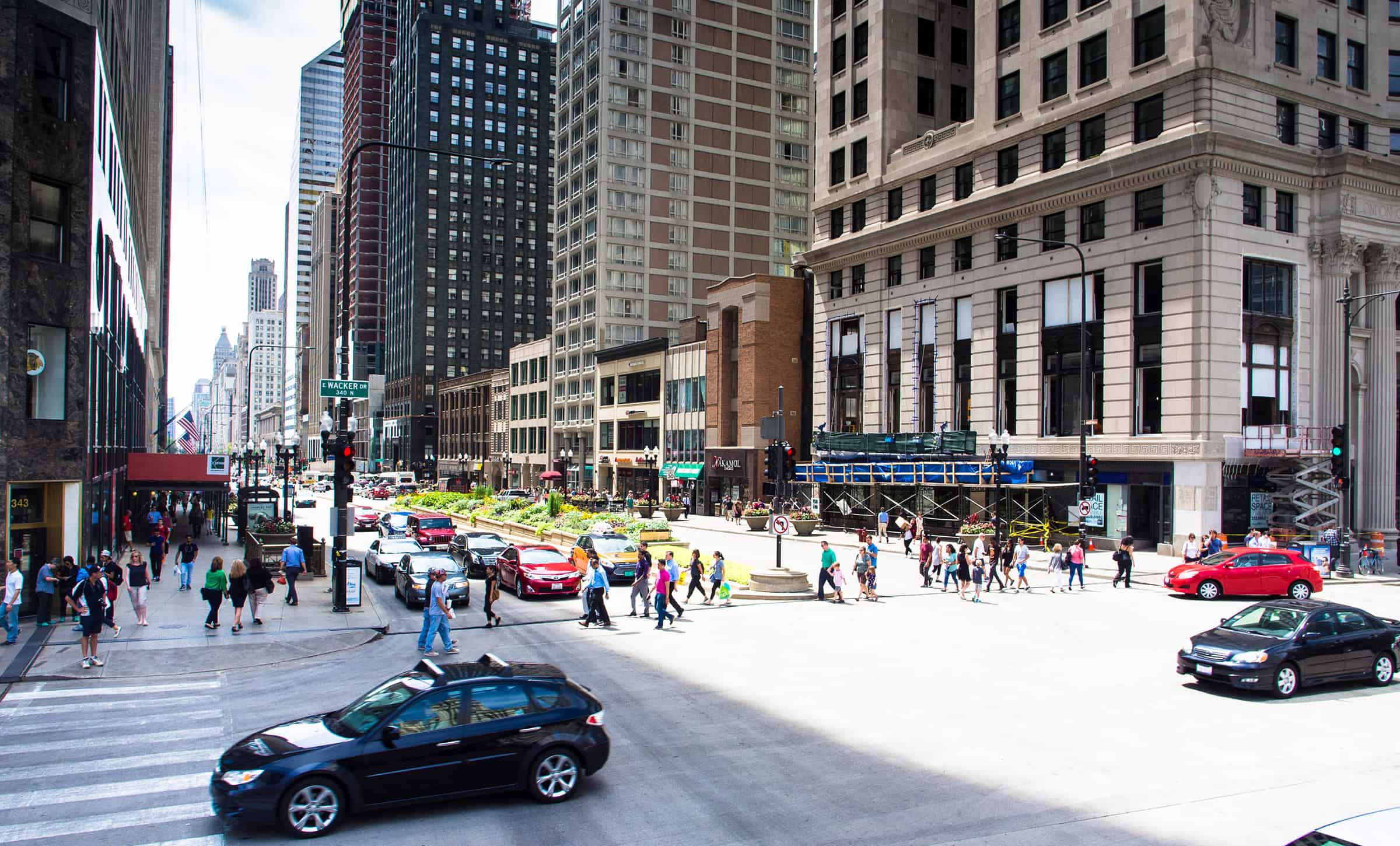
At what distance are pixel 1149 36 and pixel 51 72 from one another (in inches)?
1558

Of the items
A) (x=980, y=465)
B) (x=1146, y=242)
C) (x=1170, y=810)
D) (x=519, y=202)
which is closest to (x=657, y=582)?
(x=1170, y=810)

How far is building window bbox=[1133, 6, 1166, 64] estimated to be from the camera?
38.7 metres

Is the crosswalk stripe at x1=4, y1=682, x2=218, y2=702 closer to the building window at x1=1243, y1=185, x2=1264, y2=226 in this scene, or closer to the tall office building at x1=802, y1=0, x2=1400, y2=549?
the tall office building at x1=802, y1=0, x2=1400, y2=549

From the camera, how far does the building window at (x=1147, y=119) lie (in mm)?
38656

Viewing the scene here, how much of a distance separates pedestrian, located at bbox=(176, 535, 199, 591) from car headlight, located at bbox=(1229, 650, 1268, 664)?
25657 mm

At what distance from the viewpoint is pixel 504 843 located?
888 centimetres

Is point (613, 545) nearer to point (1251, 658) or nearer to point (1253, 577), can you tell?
point (1253, 577)

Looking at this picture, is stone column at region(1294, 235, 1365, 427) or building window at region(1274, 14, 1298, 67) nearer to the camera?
stone column at region(1294, 235, 1365, 427)

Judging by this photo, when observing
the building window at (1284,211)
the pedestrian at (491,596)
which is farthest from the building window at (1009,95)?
the pedestrian at (491,596)

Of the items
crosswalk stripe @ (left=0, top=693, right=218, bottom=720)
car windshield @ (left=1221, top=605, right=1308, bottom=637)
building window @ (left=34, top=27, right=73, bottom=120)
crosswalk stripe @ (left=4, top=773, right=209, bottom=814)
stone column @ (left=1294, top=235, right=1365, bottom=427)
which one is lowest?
crosswalk stripe @ (left=0, top=693, right=218, bottom=720)

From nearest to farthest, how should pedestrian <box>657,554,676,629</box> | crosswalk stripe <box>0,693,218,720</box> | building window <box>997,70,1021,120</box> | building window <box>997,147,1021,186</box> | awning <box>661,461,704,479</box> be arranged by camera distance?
crosswalk stripe <box>0,693,218,720</box>, pedestrian <box>657,554,676,629</box>, building window <box>997,147,1021,186</box>, building window <box>997,70,1021,120</box>, awning <box>661,461,704,479</box>

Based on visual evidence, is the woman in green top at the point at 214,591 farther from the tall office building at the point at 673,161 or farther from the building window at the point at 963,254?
the tall office building at the point at 673,161

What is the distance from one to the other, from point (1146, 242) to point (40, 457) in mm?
39026

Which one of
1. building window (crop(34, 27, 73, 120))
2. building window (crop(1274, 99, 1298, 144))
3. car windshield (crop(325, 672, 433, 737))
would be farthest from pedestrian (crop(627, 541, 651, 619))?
building window (crop(1274, 99, 1298, 144))
